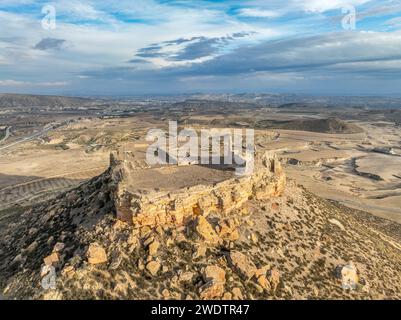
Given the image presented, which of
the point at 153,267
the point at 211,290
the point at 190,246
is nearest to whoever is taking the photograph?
the point at 211,290

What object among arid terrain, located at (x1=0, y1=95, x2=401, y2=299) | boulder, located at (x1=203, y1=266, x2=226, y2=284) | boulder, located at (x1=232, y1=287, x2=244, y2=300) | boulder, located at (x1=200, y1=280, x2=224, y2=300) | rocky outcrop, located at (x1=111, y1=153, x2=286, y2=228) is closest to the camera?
boulder, located at (x1=200, y1=280, x2=224, y2=300)

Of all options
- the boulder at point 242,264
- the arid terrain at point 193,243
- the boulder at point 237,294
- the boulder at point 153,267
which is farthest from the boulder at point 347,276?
the boulder at point 153,267

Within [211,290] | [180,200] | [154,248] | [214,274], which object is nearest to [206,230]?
[180,200]

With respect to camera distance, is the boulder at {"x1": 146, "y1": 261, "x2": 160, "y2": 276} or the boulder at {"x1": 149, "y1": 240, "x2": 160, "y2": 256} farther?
the boulder at {"x1": 149, "y1": 240, "x2": 160, "y2": 256}

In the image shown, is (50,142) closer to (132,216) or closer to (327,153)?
(327,153)

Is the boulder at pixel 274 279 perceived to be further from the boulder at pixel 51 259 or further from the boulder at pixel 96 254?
the boulder at pixel 51 259

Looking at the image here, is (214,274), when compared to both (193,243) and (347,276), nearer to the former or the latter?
(193,243)

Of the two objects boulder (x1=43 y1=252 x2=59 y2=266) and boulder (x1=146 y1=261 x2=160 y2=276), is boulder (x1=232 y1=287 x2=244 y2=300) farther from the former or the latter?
boulder (x1=43 y1=252 x2=59 y2=266)

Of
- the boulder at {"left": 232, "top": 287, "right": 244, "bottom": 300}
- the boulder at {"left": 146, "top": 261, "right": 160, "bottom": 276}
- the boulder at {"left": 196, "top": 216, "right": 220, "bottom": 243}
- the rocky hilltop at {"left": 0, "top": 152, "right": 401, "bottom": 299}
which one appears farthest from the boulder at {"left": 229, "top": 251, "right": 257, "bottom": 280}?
the boulder at {"left": 146, "top": 261, "right": 160, "bottom": 276}

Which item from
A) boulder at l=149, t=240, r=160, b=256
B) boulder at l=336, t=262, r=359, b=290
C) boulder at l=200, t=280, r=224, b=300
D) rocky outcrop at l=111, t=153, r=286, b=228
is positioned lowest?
boulder at l=336, t=262, r=359, b=290
